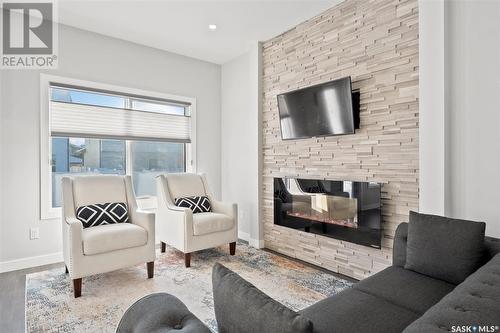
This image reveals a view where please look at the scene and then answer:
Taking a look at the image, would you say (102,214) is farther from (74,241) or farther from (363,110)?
(363,110)

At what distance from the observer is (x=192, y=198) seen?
380 cm

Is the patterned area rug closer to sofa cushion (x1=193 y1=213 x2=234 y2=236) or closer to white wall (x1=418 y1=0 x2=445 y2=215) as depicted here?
sofa cushion (x1=193 y1=213 x2=234 y2=236)

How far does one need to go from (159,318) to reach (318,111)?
8.64 ft

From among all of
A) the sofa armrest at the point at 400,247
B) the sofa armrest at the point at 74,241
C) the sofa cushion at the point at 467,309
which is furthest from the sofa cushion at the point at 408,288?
the sofa armrest at the point at 74,241

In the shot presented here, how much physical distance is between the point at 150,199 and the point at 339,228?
2.66 meters

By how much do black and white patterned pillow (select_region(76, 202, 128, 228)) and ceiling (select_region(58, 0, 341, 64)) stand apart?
2.11 meters

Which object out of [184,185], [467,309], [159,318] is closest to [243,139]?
[184,185]

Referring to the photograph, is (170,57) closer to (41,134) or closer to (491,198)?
(41,134)

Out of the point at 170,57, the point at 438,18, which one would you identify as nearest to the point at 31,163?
the point at 170,57

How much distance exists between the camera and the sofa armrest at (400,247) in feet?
6.49

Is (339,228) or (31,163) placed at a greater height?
(31,163)

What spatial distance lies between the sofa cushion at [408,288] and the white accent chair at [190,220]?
1998 millimetres

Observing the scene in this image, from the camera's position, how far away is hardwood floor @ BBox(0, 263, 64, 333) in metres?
2.09

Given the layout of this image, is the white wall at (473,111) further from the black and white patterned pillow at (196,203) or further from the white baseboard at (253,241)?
the black and white patterned pillow at (196,203)
